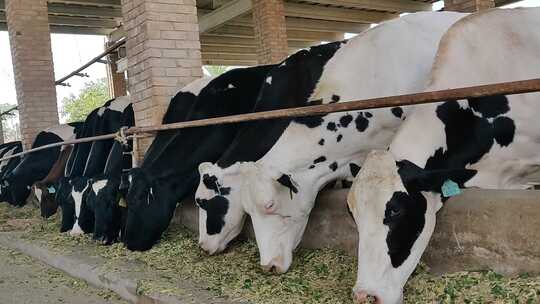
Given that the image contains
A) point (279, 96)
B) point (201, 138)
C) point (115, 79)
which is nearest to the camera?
point (279, 96)

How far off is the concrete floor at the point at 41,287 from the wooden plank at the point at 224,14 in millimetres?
9221

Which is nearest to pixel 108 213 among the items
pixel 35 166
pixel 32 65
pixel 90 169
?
pixel 90 169

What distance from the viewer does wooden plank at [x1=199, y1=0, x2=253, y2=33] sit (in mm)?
14242

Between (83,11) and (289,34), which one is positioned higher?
(83,11)

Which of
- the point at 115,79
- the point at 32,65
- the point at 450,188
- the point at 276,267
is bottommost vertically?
the point at 276,267

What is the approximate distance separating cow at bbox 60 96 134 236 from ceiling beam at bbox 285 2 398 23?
8.25 m

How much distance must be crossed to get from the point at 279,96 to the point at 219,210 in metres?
1.14

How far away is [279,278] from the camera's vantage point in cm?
371

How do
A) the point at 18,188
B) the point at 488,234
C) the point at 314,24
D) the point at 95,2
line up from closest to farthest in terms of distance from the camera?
the point at 488,234
the point at 18,188
the point at 95,2
the point at 314,24

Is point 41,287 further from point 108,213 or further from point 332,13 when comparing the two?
point 332,13

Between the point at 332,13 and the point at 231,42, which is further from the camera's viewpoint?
the point at 231,42

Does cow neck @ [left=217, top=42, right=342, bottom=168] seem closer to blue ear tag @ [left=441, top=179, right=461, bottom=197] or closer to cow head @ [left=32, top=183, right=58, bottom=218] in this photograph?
blue ear tag @ [left=441, top=179, right=461, bottom=197]

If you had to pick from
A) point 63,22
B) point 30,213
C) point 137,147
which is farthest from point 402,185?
point 63,22

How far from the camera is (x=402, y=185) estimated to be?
3014 millimetres
